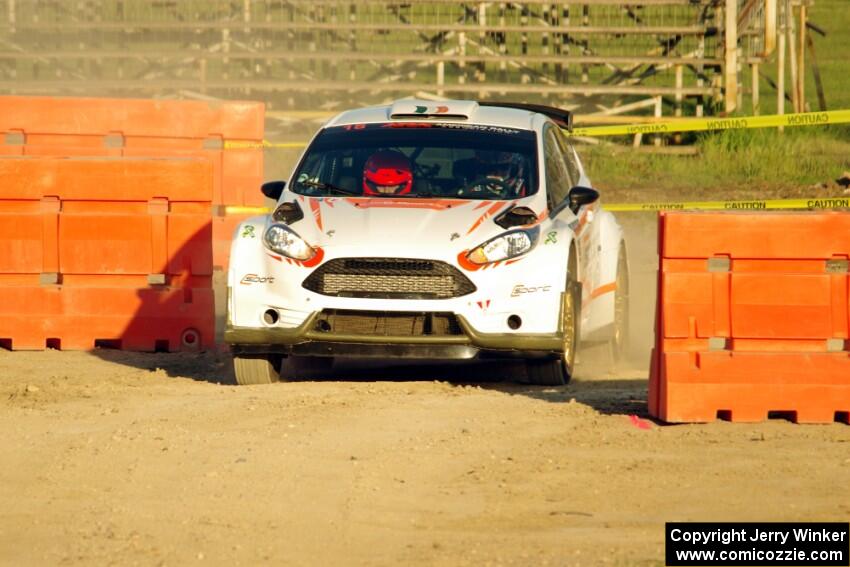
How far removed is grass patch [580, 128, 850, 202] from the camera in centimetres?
2142

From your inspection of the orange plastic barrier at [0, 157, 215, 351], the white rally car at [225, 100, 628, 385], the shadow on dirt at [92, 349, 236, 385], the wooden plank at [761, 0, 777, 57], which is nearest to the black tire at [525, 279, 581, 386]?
the white rally car at [225, 100, 628, 385]

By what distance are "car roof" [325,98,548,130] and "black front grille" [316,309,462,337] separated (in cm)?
183

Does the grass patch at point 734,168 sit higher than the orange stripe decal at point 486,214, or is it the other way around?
the grass patch at point 734,168

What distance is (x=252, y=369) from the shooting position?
10109 millimetres

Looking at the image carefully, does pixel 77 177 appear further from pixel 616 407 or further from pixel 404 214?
pixel 616 407

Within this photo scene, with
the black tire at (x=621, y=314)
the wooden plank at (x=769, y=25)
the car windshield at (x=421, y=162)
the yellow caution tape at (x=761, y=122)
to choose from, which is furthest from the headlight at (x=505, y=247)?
the wooden plank at (x=769, y=25)

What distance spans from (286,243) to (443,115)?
5.70ft

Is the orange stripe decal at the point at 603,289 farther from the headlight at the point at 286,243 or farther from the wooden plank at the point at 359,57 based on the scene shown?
the wooden plank at the point at 359,57

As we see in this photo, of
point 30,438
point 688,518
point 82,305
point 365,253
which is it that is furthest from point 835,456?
point 82,305

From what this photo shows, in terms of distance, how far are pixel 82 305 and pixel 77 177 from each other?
86cm

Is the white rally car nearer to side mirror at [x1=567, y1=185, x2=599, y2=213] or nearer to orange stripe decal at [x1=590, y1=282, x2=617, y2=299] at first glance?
side mirror at [x1=567, y1=185, x2=599, y2=213]

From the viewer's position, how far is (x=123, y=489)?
7.10 metres

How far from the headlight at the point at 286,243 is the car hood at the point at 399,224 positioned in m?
0.04

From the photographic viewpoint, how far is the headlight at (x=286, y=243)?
9820 millimetres
